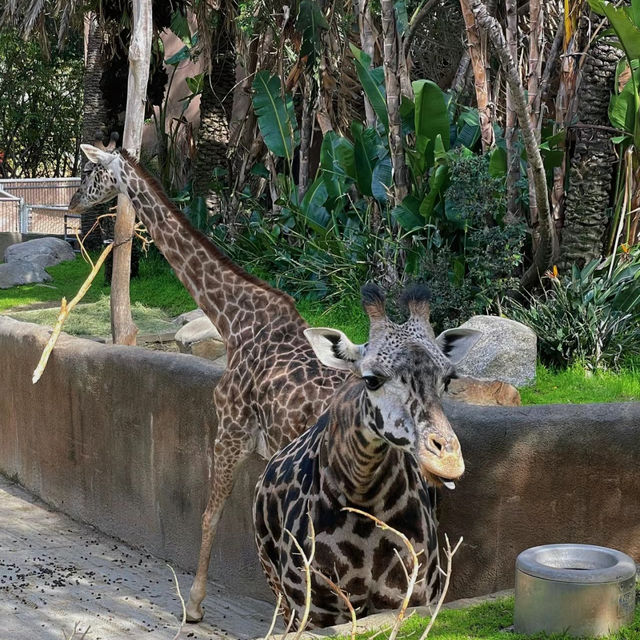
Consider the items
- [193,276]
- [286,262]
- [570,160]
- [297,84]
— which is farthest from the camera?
[297,84]

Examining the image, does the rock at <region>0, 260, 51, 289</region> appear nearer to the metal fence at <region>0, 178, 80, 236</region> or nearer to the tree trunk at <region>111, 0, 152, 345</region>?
the metal fence at <region>0, 178, 80, 236</region>

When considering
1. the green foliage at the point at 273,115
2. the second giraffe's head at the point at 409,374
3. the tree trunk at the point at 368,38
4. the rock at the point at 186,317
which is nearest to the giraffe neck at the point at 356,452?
the second giraffe's head at the point at 409,374

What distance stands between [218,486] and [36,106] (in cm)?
3409

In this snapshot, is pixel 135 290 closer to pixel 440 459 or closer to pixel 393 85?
pixel 393 85

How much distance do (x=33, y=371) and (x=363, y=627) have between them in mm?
6258

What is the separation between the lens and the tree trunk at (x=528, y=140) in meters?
8.41

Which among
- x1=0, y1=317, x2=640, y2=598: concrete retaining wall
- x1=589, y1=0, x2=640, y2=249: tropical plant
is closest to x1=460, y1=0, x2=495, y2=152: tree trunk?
x1=589, y1=0, x2=640, y2=249: tropical plant

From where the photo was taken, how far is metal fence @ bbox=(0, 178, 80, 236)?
85.9ft

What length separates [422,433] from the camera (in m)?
4.08

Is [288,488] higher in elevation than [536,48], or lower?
lower

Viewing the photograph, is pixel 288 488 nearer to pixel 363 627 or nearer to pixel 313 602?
pixel 313 602

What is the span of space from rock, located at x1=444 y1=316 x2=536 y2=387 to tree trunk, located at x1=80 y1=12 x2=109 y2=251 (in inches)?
435


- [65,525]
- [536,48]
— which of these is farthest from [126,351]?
[536,48]

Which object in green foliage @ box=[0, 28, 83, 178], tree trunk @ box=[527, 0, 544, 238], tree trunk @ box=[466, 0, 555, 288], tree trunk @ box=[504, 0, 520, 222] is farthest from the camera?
green foliage @ box=[0, 28, 83, 178]
